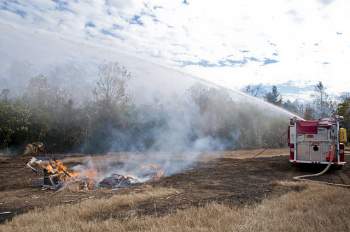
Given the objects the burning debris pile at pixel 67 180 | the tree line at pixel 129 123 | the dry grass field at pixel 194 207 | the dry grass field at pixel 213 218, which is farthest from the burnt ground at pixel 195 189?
the tree line at pixel 129 123

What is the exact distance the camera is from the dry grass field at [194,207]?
6.96 metres

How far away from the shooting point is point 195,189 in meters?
11.8

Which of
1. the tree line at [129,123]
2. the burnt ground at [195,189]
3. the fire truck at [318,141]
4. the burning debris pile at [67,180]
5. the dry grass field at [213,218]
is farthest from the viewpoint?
the tree line at [129,123]

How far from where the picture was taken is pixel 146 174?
16250 mm

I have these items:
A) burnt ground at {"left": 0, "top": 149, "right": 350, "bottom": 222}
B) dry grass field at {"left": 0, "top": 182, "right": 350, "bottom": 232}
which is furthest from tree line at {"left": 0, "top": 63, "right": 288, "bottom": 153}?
dry grass field at {"left": 0, "top": 182, "right": 350, "bottom": 232}

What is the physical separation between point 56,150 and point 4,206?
24667mm

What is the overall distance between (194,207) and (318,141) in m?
8.61

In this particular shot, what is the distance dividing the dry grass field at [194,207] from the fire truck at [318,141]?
1585 millimetres

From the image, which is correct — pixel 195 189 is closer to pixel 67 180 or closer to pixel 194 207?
pixel 194 207

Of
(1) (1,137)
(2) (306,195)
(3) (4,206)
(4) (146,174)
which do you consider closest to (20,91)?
(1) (1,137)

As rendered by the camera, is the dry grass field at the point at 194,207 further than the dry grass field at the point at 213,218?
Yes

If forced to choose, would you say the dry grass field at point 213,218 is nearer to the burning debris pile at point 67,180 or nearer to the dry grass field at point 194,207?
the dry grass field at point 194,207

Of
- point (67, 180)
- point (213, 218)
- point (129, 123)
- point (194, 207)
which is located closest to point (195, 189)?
point (194, 207)

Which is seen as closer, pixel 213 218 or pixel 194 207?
pixel 213 218
